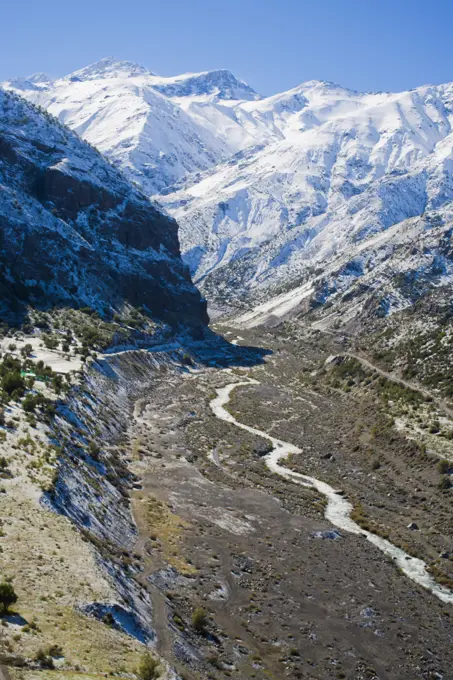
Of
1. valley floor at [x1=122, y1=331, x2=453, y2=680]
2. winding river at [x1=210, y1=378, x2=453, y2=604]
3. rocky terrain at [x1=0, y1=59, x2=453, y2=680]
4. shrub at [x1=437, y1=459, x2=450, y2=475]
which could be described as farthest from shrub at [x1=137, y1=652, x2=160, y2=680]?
shrub at [x1=437, y1=459, x2=450, y2=475]

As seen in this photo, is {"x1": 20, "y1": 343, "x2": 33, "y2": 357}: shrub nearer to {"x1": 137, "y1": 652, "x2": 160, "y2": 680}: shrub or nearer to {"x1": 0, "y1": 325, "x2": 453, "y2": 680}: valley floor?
{"x1": 0, "y1": 325, "x2": 453, "y2": 680}: valley floor

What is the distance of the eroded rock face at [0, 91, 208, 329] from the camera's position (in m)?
115

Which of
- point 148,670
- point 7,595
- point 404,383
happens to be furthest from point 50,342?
point 148,670

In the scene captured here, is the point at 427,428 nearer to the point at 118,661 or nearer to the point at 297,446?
the point at 297,446

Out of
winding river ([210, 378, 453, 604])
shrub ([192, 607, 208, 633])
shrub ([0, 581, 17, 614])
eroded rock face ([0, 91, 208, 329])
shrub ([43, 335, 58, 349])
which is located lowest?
winding river ([210, 378, 453, 604])

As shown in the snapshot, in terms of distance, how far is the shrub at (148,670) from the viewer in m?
23.1

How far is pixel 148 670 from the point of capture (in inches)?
914

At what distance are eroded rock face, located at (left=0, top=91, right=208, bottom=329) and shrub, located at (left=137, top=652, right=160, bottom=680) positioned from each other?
274 ft

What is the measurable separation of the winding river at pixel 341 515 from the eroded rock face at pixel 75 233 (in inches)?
2016

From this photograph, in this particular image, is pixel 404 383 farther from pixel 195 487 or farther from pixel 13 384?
pixel 13 384

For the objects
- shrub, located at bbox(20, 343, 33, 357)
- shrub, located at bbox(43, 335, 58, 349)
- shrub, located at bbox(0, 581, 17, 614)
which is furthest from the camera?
shrub, located at bbox(43, 335, 58, 349)

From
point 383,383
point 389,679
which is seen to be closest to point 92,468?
point 389,679

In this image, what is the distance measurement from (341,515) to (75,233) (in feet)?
320

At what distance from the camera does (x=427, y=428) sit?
69.3 meters
